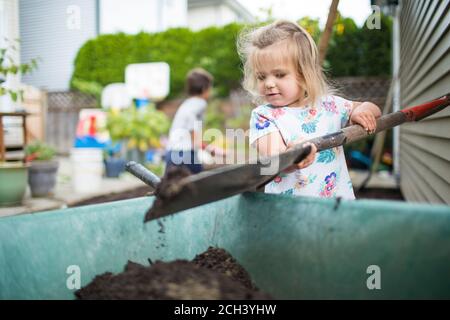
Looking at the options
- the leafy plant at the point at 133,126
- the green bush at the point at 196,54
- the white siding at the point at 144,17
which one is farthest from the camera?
the white siding at the point at 144,17

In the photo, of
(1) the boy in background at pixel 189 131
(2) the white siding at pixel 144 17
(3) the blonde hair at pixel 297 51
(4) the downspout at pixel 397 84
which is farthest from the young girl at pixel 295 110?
(2) the white siding at pixel 144 17

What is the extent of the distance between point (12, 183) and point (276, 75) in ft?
8.63

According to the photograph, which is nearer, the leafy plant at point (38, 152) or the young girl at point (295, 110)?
the young girl at point (295, 110)

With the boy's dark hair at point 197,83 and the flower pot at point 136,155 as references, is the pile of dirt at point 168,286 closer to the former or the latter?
the boy's dark hair at point 197,83

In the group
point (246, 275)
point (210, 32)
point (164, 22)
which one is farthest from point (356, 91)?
point (246, 275)

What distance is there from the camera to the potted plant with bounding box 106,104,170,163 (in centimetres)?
593

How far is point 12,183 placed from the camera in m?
3.25

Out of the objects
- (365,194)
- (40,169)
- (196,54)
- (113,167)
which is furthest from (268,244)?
(196,54)

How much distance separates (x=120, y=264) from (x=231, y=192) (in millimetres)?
426

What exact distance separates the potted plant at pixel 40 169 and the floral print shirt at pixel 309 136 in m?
2.90

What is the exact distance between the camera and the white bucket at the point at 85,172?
14.5 feet

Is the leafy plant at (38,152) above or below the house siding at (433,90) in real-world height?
below

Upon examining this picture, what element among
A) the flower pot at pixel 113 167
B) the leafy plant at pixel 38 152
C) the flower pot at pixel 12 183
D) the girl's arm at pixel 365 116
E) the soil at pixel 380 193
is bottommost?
the soil at pixel 380 193

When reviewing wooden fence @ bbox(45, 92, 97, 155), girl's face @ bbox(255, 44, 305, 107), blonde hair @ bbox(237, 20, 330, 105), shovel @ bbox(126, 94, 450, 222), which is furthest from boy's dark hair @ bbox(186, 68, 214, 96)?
wooden fence @ bbox(45, 92, 97, 155)
